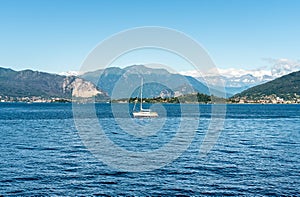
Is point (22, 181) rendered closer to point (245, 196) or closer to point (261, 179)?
point (245, 196)

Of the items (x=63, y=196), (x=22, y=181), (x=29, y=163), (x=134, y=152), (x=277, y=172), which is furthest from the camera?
(x=134, y=152)

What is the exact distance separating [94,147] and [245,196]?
115 feet

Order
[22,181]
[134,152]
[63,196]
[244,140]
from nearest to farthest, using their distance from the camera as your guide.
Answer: [63,196]
[22,181]
[134,152]
[244,140]

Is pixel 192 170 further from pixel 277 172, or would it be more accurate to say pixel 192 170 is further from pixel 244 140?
pixel 244 140

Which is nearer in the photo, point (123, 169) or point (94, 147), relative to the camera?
point (123, 169)

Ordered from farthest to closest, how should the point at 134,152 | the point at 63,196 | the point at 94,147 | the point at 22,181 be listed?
1. the point at 94,147
2. the point at 134,152
3. the point at 22,181
4. the point at 63,196

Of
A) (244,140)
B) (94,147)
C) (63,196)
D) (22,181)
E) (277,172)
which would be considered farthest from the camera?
(244,140)

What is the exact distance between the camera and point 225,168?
47.2 m

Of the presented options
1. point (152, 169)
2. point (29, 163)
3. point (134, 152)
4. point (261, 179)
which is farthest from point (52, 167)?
point (261, 179)

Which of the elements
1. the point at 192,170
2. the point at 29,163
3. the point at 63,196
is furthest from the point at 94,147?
the point at 63,196

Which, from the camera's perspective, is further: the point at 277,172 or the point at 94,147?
the point at 94,147

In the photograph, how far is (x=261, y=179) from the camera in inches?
1641

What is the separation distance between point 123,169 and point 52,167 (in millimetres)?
8601

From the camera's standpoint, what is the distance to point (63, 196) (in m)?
34.3
